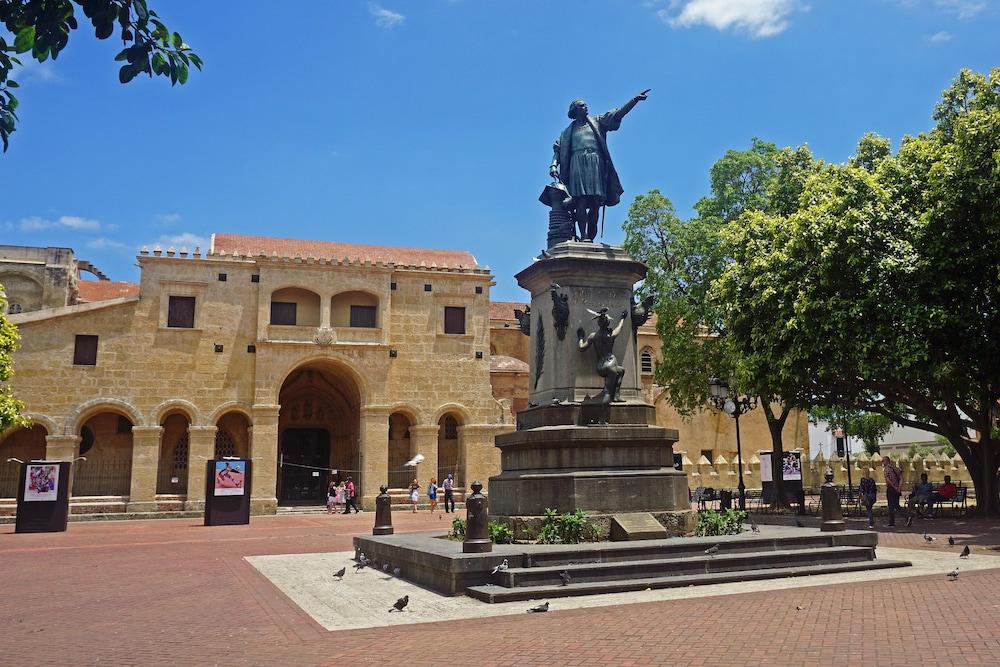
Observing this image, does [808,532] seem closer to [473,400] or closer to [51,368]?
[473,400]

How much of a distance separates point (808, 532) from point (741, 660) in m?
6.50

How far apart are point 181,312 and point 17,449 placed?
9.31 metres

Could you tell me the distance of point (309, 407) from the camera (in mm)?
42625

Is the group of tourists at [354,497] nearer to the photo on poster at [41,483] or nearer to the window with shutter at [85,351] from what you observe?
the window with shutter at [85,351]

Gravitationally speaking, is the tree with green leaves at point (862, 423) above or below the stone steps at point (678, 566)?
above

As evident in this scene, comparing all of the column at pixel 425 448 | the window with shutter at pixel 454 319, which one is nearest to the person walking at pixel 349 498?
the column at pixel 425 448

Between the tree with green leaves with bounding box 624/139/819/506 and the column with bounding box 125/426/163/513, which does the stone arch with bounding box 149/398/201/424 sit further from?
the tree with green leaves with bounding box 624/139/819/506

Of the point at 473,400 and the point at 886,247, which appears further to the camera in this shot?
the point at 473,400

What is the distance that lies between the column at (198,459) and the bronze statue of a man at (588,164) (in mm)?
26327

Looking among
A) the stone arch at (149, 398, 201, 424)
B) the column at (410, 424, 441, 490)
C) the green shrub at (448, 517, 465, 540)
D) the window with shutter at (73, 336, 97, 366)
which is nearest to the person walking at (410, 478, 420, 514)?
the column at (410, 424, 441, 490)

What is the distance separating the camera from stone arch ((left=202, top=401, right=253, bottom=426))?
35.7 meters

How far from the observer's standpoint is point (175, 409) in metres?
35.6

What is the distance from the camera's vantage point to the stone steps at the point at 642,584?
9203mm

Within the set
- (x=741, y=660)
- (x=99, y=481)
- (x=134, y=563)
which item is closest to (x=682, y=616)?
(x=741, y=660)
